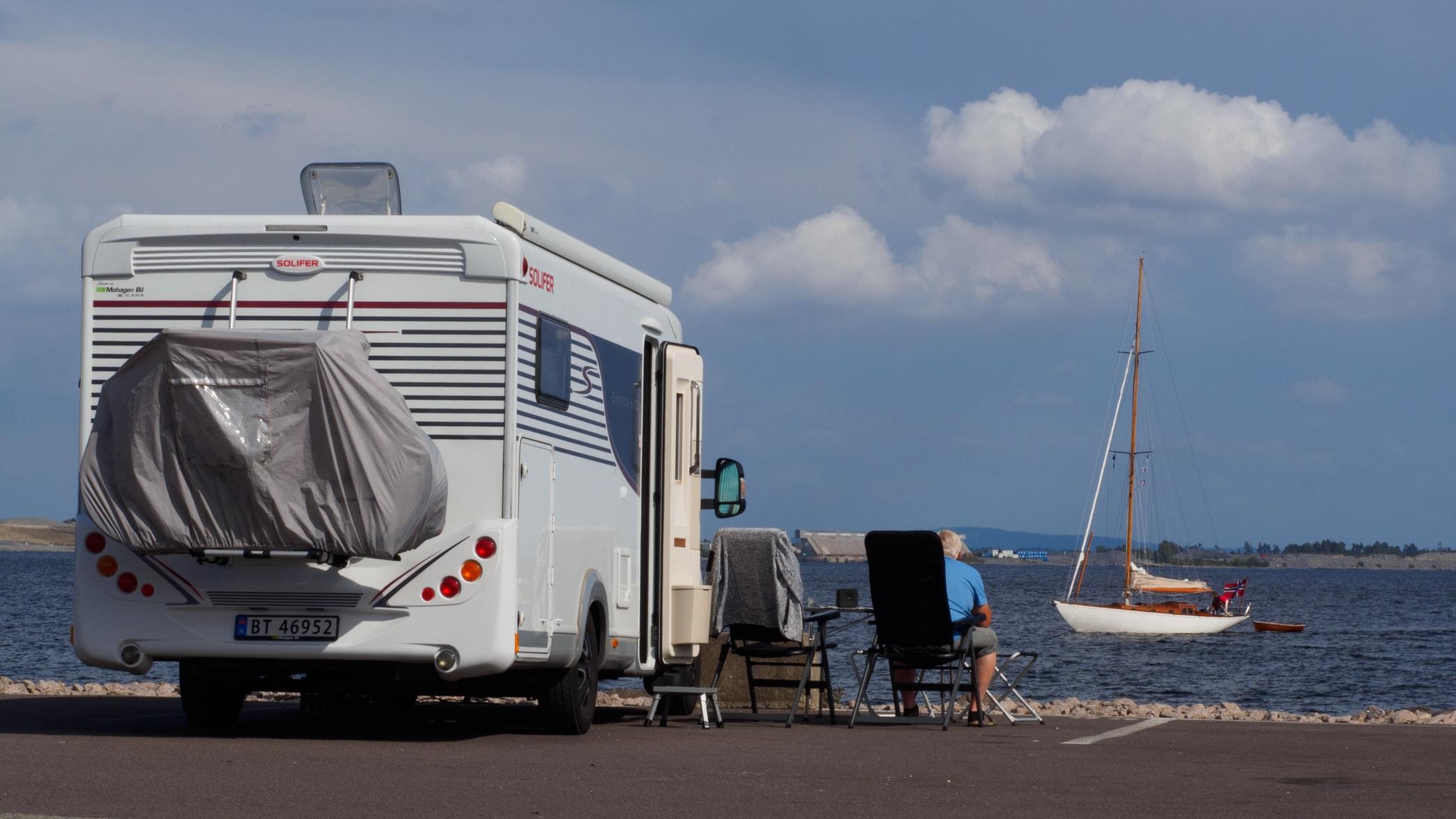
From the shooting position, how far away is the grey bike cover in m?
9.02

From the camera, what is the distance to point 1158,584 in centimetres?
6975

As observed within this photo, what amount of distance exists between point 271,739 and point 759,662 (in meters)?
5.10

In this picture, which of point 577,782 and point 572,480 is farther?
point 572,480

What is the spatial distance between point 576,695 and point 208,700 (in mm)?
2154

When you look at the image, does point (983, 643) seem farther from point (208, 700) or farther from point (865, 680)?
point (208, 700)

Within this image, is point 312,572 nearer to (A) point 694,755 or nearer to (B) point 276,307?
(B) point 276,307

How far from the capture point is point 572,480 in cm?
1059

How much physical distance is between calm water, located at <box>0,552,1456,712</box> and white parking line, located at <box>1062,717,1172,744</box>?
4.93 meters

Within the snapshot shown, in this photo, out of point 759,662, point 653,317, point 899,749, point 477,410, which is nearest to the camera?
point 477,410

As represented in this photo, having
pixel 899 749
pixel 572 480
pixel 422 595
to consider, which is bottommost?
pixel 899 749

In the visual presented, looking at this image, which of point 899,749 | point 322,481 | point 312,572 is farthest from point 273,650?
point 899,749

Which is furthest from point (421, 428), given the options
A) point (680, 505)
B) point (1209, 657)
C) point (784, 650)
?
point (1209, 657)

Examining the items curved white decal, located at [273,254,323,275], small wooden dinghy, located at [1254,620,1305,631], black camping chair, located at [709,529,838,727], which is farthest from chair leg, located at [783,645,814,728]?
small wooden dinghy, located at [1254,620,1305,631]

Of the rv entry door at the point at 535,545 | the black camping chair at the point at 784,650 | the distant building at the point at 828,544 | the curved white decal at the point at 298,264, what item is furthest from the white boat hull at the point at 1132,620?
the distant building at the point at 828,544
